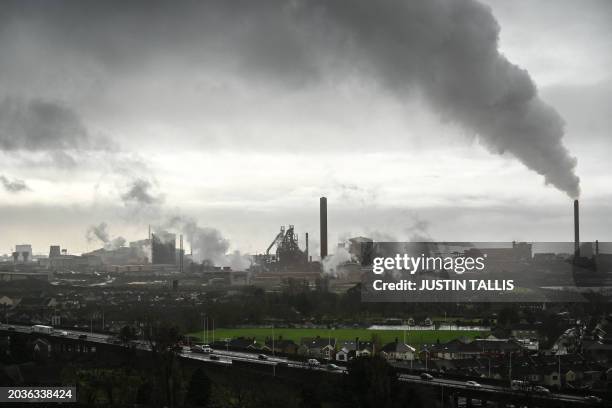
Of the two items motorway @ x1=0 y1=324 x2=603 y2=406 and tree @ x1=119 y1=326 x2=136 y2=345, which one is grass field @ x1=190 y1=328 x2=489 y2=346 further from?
motorway @ x1=0 y1=324 x2=603 y2=406

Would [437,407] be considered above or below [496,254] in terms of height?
below

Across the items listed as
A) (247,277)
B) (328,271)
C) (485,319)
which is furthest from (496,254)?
(247,277)

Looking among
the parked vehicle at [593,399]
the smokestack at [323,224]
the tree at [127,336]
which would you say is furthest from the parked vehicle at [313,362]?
the smokestack at [323,224]

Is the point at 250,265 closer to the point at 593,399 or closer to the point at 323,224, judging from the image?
the point at 323,224

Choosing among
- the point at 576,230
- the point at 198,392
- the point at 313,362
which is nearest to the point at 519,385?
the point at 313,362

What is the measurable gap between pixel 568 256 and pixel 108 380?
3442cm

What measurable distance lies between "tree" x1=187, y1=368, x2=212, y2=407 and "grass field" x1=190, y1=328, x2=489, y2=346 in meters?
12.6

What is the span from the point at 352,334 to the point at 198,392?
53.2 feet

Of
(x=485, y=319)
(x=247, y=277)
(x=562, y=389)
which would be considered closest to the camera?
(x=562, y=389)

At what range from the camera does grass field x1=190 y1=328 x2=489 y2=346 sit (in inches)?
1323

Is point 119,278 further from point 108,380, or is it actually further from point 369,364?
point 369,364

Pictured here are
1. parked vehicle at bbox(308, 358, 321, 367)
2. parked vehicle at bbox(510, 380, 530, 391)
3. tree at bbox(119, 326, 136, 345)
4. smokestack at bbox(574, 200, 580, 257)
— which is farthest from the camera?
smokestack at bbox(574, 200, 580, 257)

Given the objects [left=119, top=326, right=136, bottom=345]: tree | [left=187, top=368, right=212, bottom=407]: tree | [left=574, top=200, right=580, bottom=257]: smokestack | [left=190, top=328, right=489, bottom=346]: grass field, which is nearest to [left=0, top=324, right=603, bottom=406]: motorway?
[left=119, top=326, right=136, bottom=345]: tree

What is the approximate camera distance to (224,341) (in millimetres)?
34000
